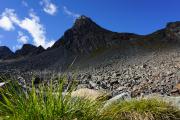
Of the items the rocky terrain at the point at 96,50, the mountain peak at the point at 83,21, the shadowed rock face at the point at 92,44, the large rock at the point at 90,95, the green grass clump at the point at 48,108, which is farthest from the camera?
the mountain peak at the point at 83,21

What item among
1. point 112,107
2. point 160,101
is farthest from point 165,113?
point 112,107

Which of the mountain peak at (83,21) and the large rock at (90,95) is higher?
the mountain peak at (83,21)

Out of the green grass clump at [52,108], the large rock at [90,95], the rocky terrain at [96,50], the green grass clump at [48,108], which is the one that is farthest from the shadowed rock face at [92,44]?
the green grass clump at [48,108]

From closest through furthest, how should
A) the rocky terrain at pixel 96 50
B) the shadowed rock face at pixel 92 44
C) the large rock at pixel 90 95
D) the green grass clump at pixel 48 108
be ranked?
1. the green grass clump at pixel 48 108
2. the large rock at pixel 90 95
3. the rocky terrain at pixel 96 50
4. the shadowed rock face at pixel 92 44

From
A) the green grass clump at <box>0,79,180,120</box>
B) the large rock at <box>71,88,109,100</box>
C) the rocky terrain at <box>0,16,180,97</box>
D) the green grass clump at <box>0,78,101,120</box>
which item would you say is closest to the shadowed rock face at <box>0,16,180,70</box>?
the rocky terrain at <box>0,16,180,97</box>

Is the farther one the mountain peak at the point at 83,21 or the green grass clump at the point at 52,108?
the mountain peak at the point at 83,21

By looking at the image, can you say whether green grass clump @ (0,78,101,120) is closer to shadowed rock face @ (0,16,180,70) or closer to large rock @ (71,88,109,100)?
large rock @ (71,88,109,100)

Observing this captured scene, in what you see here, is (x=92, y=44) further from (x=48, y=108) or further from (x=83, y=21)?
(x=48, y=108)

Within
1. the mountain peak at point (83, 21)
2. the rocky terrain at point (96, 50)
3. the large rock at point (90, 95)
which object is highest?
the mountain peak at point (83, 21)

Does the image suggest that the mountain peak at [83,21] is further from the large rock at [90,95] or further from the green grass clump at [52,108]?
the green grass clump at [52,108]

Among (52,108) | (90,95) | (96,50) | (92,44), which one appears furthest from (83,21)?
(52,108)

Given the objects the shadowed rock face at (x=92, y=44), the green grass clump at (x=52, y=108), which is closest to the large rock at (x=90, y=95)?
the green grass clump at (x=52, y=108)

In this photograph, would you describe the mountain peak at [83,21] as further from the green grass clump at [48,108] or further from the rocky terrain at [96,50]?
the green grass clump at [48,108]

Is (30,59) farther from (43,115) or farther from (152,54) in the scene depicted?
(43,115)
